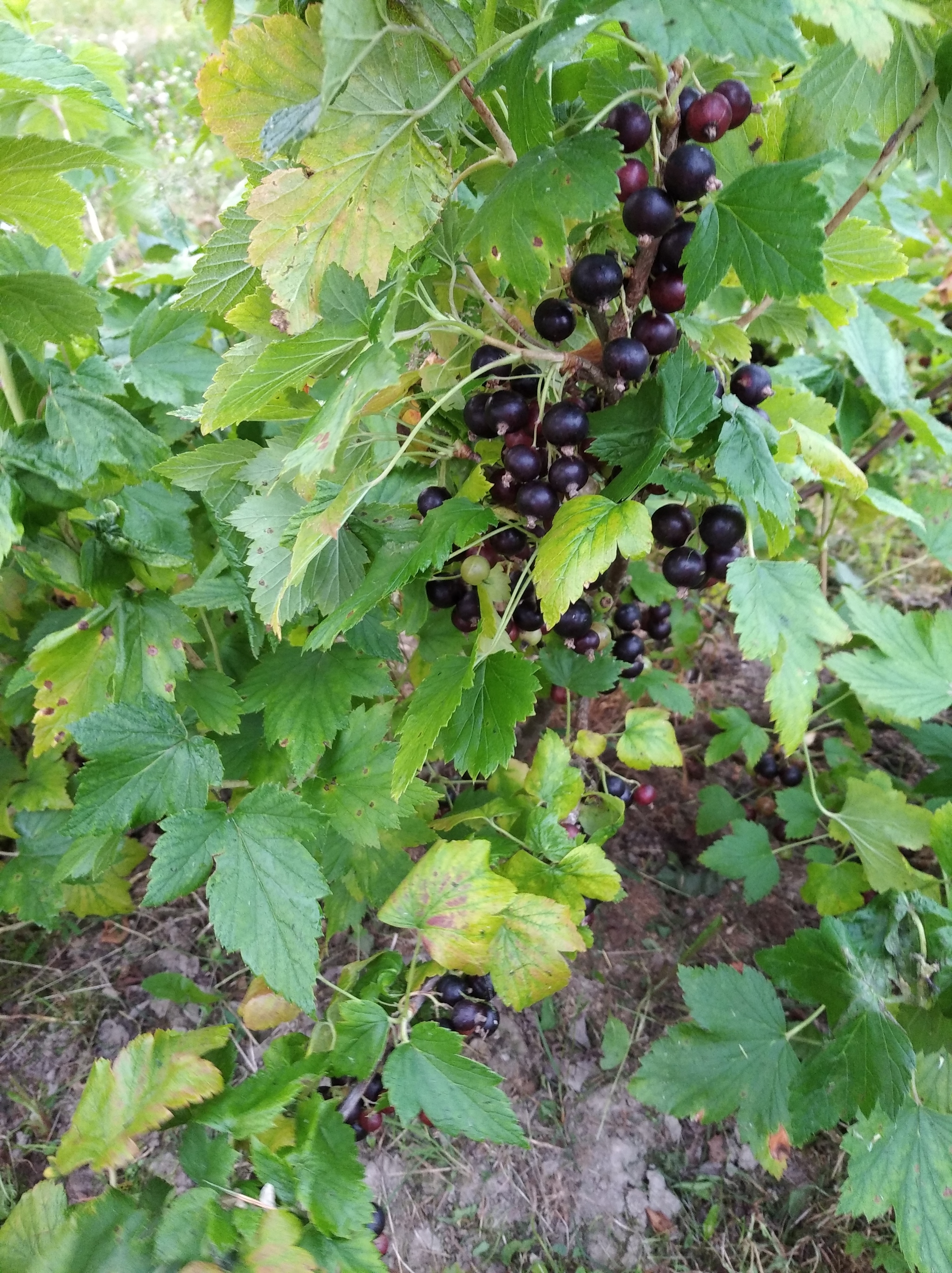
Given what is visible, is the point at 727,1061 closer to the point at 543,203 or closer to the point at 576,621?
the point at 576,621

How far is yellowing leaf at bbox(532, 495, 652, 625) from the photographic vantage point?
672 mm

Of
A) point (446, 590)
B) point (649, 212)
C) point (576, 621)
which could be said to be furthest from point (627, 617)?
point (649, 212)

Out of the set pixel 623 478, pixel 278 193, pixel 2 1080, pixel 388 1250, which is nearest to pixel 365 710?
pixel 623 478

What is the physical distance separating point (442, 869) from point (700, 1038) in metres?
0.58

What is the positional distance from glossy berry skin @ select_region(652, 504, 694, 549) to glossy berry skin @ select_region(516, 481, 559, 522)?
129 millimetres

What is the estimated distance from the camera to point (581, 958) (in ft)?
4.91

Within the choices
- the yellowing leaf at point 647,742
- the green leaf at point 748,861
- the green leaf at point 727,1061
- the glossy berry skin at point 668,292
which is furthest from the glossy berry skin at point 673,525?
the green leaf at point 748,861

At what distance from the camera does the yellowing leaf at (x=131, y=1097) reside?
0.74 m

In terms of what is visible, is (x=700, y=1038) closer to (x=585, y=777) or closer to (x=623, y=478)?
(x=585, y=777)

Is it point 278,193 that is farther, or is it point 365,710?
point 365,710

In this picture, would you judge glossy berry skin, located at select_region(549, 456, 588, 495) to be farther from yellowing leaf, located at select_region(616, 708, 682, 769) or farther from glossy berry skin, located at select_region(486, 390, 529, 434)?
yellowing leaf, located at select_region(616, 708, 682, 769)

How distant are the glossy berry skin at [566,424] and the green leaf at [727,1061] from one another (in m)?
0.89

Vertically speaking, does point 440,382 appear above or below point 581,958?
above

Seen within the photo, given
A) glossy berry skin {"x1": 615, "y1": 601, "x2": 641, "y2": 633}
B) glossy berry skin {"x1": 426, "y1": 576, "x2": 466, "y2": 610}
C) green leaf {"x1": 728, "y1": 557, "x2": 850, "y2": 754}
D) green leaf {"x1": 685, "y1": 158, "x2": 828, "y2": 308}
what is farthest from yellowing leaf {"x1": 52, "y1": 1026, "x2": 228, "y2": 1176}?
green leaf {"x1": 685, "y1": 158, "x2": 828, "y2": 308}
